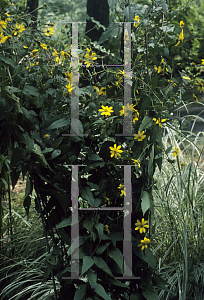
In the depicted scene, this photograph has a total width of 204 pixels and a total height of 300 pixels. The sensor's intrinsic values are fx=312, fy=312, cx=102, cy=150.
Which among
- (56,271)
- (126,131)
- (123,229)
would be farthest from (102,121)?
(56,271)

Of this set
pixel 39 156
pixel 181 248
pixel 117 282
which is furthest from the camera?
pixel 181 248

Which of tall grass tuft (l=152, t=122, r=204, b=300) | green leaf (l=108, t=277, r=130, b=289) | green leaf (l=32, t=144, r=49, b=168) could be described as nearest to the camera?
green leaf (l=32, t=144, r=49, b=168)

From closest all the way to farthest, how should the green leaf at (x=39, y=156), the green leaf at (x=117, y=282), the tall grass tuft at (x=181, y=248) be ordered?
the green leaf at (x=39, y=156)
the green leaf at (x=117, y=282)
the tall grass tuft at (x=181, y=248)

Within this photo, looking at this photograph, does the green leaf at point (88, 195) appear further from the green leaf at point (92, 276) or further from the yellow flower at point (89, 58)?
the yellow flower at point (89, 58)

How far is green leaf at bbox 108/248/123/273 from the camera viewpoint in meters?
1.03

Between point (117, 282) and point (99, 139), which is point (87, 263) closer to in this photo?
point (117, 282)

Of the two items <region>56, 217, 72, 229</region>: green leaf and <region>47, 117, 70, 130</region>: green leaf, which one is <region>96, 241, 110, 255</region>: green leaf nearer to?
<region>56, 217, 72, 229</region>: green leaf

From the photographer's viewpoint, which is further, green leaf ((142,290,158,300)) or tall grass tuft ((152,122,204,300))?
tall grass tuft ((152,122,204,300))

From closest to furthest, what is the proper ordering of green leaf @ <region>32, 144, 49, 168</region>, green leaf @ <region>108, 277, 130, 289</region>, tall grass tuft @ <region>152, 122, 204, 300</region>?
green leaf @ <region>32, 144, 49, 168</region>
green leaf @ <region>108, 277, 130, 289</region>
tall grass tuft @ <region>152, 122, 204, 300</region>

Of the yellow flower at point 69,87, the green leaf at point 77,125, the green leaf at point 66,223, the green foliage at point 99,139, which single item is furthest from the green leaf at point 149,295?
the yellow flower at point 69,87

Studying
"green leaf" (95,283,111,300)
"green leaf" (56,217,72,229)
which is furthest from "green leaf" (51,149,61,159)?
"green leaf" (95,283,111,300)

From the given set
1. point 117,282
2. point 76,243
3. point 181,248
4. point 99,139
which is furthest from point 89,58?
point 181,248

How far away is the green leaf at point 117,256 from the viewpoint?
3.38ft

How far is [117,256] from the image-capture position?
1.04 m
